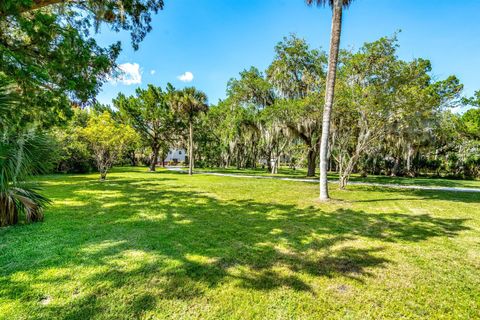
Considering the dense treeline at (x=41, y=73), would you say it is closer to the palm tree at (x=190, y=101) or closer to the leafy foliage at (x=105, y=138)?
the leafy foliage at (x=105, y=138)

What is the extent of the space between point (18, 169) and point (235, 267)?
417cm

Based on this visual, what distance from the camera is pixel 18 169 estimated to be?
4.16m

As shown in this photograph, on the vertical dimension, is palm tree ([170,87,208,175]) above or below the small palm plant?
above

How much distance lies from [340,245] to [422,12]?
31.5ft

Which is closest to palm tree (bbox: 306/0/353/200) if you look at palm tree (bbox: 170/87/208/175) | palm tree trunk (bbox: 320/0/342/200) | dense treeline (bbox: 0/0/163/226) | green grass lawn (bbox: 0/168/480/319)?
palm tree trunk (bbox: 320/0/342/200)

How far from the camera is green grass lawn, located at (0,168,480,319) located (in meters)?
2.29

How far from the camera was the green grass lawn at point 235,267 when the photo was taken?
2.29 meters

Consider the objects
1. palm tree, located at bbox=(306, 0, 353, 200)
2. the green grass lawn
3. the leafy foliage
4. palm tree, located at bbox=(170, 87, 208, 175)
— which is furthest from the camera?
palm tree, located at bbox=(170, 87, 208, 175)

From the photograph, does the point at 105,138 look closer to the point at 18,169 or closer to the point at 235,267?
the point at 18,169

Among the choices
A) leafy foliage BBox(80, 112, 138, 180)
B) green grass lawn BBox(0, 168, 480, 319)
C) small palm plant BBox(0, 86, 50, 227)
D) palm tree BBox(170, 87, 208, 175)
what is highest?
palm tree BBox(170, 87, 208, 175)

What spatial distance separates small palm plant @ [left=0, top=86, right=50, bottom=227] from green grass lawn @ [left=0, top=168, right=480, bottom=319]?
357mm

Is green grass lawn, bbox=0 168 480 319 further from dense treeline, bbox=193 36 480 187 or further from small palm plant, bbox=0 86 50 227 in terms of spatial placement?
dense treeline, bbox=193 36 480 187

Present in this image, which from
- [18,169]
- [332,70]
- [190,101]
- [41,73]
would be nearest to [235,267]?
[18,169]

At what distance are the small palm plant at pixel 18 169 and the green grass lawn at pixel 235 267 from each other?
357 millimetres
